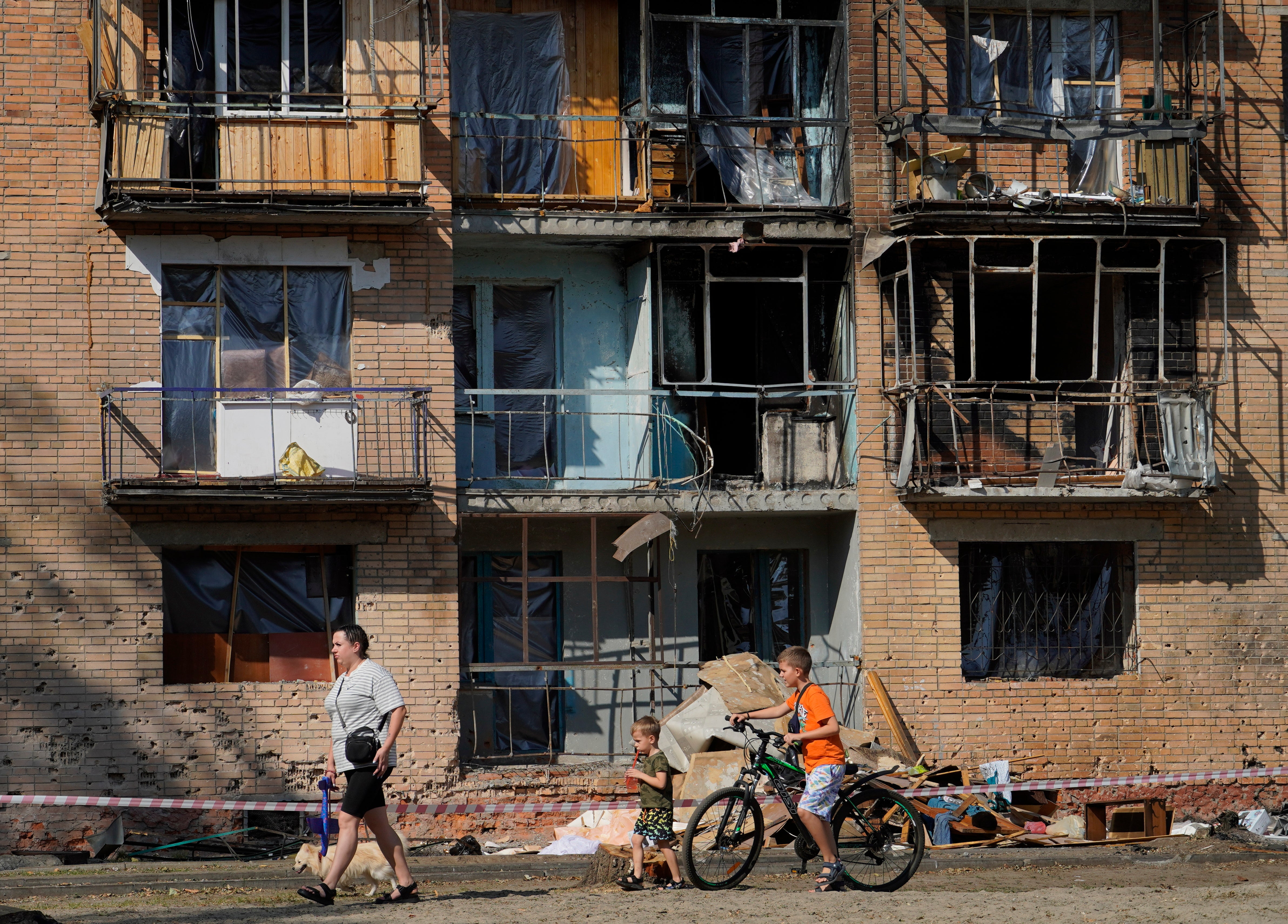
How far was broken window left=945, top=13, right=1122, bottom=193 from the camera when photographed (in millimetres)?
15984

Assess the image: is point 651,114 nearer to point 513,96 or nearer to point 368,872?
point 513,96

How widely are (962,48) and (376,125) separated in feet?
21.4

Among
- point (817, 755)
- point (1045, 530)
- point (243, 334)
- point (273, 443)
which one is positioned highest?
point (243, 334)

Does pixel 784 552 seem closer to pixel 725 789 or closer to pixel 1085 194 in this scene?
pixel 1085 194

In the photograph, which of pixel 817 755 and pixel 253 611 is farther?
pixel 253 611

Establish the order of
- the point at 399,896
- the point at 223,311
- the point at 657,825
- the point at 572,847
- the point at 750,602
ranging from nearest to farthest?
the point at 399,896 → the point at 657,825 → the point at 572,847 → the point at 223,311 → the point at 750,602

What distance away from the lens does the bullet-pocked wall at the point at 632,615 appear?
15.6 metres

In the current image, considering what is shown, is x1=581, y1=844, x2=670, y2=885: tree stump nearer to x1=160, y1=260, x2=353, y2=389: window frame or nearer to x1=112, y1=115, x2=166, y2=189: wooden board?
x1=160, y1=260, x2=353, y2=389: window frame

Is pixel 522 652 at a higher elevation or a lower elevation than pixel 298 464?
lower

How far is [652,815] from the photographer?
987cm

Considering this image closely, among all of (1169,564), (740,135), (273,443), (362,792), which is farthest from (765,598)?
(362,792)

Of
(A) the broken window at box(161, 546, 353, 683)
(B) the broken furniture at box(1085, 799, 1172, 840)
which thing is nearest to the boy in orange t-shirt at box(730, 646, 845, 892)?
(B) the broken furniture at box(1085, 799, 1172, 840)

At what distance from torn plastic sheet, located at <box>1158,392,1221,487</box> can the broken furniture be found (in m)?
3.40

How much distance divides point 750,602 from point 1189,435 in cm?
513
